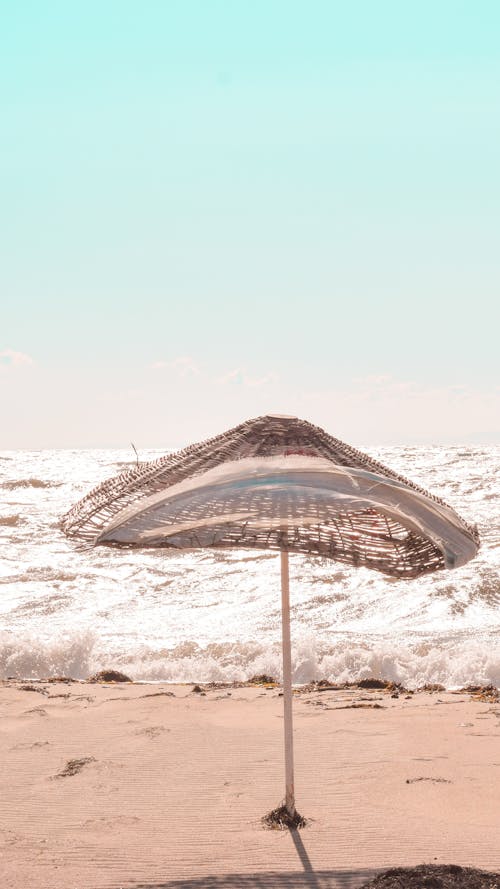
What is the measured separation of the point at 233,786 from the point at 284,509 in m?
2.35

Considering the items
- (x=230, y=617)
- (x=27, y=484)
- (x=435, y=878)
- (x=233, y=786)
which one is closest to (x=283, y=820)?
(x=233, y=786)

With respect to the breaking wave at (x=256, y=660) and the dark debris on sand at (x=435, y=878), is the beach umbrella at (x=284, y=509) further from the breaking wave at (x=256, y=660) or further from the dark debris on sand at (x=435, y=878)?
the breaking wave at (x=256, y=660)

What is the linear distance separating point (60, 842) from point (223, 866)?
877mm

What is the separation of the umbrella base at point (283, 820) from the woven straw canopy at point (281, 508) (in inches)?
54.6

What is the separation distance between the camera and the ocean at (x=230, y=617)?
921 cm

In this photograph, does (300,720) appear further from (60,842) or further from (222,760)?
(60,842)

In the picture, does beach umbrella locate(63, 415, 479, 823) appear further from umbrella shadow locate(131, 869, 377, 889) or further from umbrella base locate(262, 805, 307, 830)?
umbrella shadow locate(131, 869, 377, 889)

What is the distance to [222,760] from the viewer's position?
5.91 metres

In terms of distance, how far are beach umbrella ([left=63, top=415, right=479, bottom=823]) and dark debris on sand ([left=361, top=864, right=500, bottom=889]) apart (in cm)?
78

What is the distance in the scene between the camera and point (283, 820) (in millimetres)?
4691

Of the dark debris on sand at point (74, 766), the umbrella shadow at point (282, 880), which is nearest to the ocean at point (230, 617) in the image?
the dark debris on sand at point (74, 766)

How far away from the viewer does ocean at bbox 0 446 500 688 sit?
9211 mm

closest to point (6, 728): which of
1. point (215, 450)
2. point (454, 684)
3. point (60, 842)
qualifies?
point (60, 842)

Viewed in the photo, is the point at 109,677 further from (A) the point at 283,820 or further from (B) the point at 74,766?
(A) the point at 283,820
